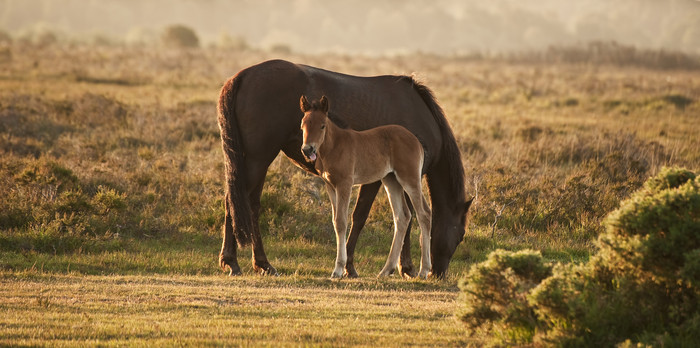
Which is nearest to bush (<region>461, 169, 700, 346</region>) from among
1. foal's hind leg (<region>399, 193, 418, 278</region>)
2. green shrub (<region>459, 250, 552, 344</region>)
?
green shrub (<region>459, 250, 552, 344</region>)

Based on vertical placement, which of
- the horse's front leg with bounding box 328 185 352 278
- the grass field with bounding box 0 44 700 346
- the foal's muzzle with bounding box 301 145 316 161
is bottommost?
the grass field with bounding box 0 44 700 346

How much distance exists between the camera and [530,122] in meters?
24.2

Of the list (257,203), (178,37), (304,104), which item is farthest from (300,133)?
(178,37)

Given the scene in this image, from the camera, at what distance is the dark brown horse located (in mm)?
9688

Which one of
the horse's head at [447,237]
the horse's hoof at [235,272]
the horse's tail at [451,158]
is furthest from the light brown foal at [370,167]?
the horse's hoof at [235,272]

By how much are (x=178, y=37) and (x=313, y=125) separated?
76266 millimetres

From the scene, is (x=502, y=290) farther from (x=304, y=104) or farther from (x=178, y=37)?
(x=178, y=37)

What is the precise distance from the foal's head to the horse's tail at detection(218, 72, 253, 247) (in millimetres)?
1232

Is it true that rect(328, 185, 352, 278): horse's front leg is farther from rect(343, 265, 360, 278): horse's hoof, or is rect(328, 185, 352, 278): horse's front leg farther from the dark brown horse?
the dark brown horse

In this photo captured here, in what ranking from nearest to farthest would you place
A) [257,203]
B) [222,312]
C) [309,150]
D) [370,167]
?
1. [222,312]
2. [309,150]
3. [370,167]
4. [257,203]

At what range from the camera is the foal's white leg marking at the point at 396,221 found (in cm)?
996

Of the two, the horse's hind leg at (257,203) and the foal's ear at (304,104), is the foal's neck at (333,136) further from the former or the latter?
the horse's hind leg at (257,203)

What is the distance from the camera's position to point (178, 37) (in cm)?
8144

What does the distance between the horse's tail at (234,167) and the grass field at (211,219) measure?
69 centimetres
